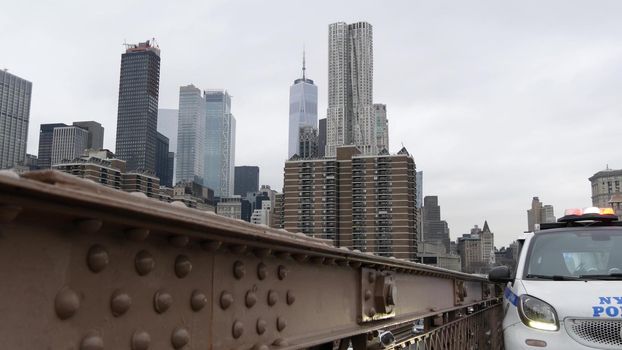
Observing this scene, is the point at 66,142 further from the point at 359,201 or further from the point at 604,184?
the point at 604,184

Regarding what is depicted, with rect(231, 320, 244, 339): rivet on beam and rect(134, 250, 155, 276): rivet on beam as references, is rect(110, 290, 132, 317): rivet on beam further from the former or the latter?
rect(231, 320, 244, 339): rivet on beam

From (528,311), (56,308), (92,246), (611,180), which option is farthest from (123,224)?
(611,180)

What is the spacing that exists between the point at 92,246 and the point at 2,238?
1.01ft

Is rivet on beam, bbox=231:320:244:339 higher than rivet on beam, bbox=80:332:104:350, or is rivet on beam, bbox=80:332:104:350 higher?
rivet on beam, bbox=80:332:104:350

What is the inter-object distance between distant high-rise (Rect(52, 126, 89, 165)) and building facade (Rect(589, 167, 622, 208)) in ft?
504

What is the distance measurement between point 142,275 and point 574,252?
5.85 m

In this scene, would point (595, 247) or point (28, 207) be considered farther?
point (595, 247)

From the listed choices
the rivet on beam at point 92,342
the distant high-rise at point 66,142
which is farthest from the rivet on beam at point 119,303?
the distant high-rise at point 66,142

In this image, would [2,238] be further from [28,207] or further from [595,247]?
[595,247]

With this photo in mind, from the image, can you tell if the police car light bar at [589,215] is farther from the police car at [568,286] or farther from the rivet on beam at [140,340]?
the rivet on beam at [140,340]

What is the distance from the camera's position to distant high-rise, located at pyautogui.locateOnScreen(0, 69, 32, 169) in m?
133

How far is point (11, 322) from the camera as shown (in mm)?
1505

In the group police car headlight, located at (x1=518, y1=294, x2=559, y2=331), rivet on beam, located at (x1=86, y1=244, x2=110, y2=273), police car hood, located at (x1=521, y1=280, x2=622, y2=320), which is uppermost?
rivet on beam, located at (x1=86, y1=244, x2=110, y2=273)

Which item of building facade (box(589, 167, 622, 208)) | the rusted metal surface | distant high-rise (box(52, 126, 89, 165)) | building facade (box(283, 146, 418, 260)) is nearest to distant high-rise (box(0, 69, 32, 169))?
distant high-rise (box(52, 126, 89, 165))
